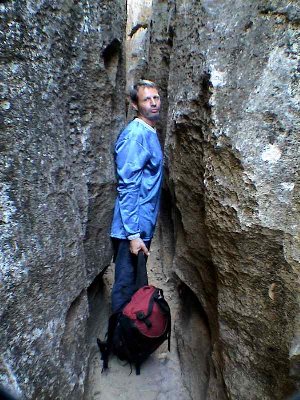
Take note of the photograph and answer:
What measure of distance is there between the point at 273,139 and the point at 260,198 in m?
0.24

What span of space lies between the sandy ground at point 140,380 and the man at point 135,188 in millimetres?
439

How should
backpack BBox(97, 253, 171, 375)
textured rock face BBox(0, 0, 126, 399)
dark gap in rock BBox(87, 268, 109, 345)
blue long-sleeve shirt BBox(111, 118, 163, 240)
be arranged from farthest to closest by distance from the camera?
dark gap in rock BBox(87, 268, 109, 345)
blue long-sleeve shirt BBox(111, 118, 163, 240)
backpack BBox(97, 253, 171, 375)
textured rock face BBox(0, 0, 126, 399)

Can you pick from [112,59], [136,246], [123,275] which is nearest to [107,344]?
[123,275]

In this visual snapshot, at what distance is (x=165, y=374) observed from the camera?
7.50 feet

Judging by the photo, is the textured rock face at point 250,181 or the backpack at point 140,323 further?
the backpack at point 140,323

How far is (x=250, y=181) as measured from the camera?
1.33 m

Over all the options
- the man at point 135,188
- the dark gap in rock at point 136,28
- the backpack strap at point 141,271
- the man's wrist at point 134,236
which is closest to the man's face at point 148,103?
the man at point 135,188

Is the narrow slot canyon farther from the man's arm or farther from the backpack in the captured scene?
the backpack

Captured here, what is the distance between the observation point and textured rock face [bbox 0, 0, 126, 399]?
3.99 ft

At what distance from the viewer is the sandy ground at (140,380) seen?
6.88 feet

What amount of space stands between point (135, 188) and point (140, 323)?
84 cm

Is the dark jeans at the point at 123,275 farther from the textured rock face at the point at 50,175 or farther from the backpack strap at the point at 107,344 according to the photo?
the textured rock face at the point at 50,175

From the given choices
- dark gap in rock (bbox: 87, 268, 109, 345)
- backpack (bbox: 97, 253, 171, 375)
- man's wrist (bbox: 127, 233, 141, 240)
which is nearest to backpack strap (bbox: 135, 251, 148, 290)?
backpack (bbox: 97, 253, 171, 375)

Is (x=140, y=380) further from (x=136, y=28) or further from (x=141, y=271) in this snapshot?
(x=136, y=28)
